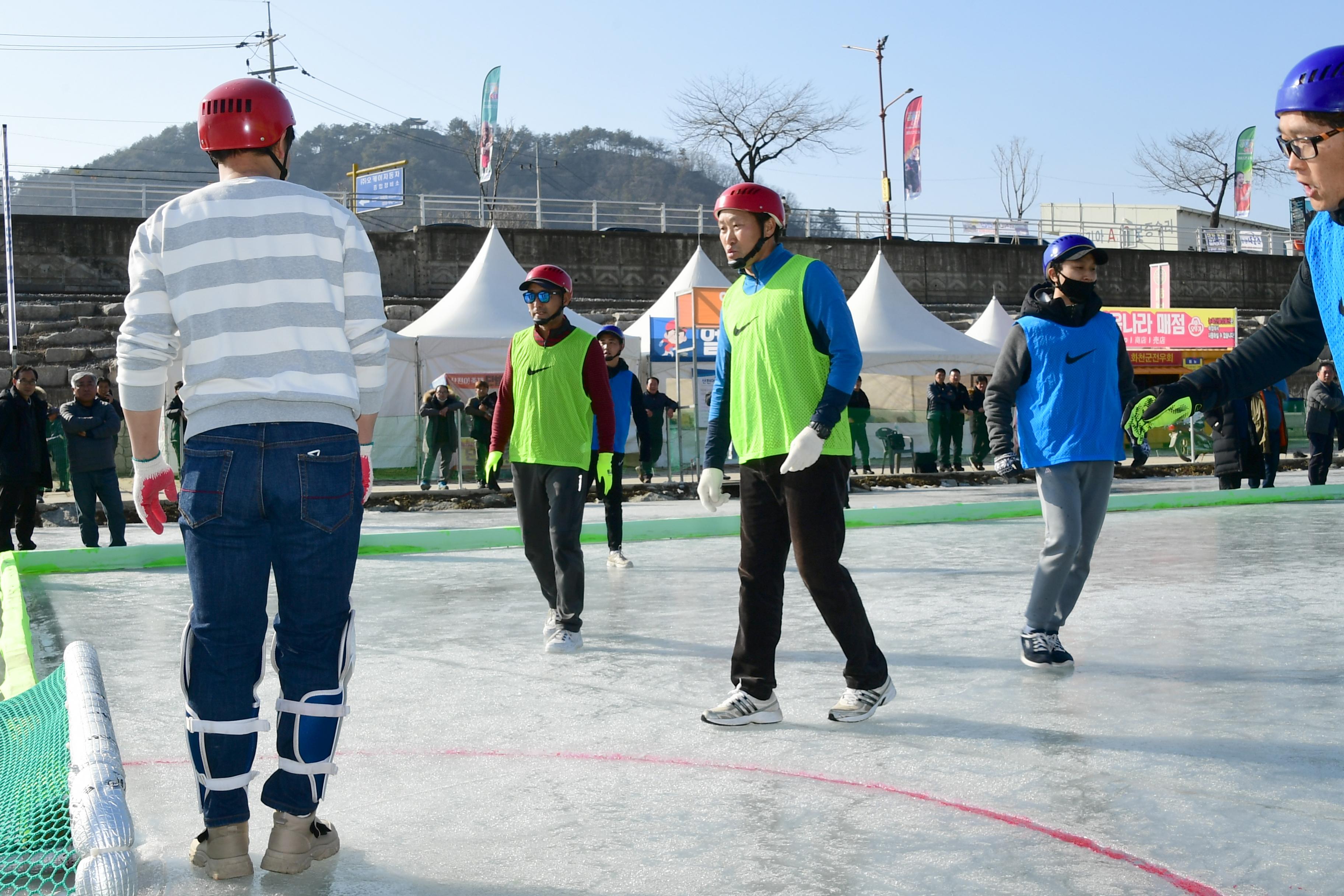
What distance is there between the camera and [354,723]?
146 inches

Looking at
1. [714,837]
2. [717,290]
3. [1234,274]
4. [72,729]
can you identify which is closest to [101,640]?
[72,729]

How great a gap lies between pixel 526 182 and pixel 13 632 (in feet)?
396

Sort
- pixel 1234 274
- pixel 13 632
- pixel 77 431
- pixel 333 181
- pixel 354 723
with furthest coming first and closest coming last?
1. pixel 333 181
2. pixel 1234 274
3. pixel 77 431
4. pixel 13 632
5. pixel 354 723

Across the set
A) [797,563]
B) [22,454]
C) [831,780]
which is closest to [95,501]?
[22,454]

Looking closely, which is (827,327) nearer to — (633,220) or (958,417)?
(958,417)

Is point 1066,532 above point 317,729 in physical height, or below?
above

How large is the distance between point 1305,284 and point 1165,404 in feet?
1.17

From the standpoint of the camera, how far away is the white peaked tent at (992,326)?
75.0ft

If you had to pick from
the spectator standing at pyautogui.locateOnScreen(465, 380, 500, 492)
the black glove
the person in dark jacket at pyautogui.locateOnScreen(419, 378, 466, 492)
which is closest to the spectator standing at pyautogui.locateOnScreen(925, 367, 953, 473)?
the spectator standing at pyautogui.locateOnScreen(465, 380, 500, 492)

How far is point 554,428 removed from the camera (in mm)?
5250

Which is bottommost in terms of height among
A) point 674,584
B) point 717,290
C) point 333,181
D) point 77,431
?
point 674,584

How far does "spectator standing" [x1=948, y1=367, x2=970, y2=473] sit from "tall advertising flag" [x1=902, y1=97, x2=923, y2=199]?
24.1 metres

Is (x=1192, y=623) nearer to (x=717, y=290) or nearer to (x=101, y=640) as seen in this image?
(x=101, y=640)

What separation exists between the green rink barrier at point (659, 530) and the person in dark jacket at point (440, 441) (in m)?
4.58
